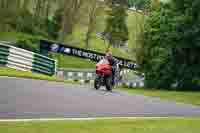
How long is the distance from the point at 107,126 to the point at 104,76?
12.0 meters

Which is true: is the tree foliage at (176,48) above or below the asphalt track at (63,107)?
above

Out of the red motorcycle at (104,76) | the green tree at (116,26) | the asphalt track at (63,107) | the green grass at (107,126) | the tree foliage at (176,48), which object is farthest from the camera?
the green tree at (116,26)

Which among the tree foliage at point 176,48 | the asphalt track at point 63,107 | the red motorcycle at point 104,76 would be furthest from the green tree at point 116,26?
the asphalt track at point 63,107

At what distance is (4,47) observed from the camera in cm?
2900

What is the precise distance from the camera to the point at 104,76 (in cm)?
2206

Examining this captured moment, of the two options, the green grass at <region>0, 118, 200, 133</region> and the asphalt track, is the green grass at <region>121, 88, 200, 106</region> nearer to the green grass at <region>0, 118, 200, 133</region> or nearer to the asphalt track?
the asphalt track

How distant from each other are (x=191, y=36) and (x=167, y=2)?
5079 millimetres

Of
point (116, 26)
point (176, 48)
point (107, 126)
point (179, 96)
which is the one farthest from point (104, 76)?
point (116, 26)

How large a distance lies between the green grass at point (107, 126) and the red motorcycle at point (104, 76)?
9.93 meters

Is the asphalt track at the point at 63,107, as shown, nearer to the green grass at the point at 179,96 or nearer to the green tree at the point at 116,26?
the green grass at the point at 179,96

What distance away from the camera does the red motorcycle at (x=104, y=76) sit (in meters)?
22.0

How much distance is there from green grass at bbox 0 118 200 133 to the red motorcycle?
32.6 feet

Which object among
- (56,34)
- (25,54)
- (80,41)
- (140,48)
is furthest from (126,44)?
(25,54)

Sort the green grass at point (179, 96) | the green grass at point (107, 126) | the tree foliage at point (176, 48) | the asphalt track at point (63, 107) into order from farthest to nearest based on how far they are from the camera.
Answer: the tree foliage at point (176, 48), the green grass at point (179, 96), the asphalt track at point (63, 107), the green grass at point (107, 126)
